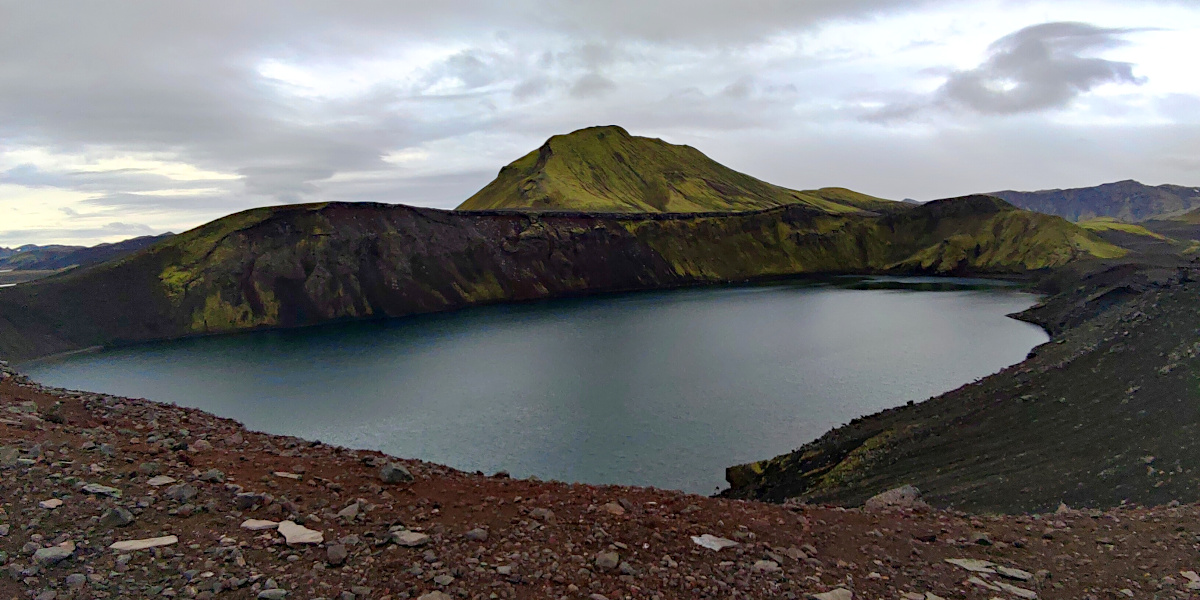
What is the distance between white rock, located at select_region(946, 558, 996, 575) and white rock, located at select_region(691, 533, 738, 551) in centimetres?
313

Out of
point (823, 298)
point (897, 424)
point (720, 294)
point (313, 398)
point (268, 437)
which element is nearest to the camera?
point (268, 437)

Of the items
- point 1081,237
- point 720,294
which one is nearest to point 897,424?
point 720,294

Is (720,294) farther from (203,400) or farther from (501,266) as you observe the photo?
(203,400)

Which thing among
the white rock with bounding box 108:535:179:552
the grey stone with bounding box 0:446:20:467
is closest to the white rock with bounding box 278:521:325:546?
the white rock with bounding box 108:535:179:552

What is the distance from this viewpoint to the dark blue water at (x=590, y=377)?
3027cm

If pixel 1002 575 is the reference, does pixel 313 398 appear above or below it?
below

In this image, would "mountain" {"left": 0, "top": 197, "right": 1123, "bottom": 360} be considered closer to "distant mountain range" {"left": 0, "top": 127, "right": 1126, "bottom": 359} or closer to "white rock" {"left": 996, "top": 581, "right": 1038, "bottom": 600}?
"distant mountain range" {"left": 0, "top": 127, "right": 1126, "bottom": 359}

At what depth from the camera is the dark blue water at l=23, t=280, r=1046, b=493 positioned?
30266mm

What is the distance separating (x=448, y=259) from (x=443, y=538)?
93.2 metres

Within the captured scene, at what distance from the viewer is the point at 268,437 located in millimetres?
11883

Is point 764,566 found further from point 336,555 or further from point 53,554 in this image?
point 53,554

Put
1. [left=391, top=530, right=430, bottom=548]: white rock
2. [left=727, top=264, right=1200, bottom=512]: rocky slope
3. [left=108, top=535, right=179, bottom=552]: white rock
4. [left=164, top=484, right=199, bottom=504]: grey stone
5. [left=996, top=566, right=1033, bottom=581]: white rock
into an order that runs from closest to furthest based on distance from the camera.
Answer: [left=108, top=535, right=179, bottom=552]: white rock, [left=391, top=530, right=430, bottom=548]: white rock, [left=164, top=484, right=199, bottom=504]: grey stone, [left=996, top=566, right=1033, bottom=581]: white rock, [left=727, top=264, right=1200, bottom=512]: rocky slope

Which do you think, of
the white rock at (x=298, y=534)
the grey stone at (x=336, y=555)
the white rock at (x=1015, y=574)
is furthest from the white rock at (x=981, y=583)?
the white rock at (x=298, y=534)

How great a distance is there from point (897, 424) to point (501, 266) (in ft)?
266
